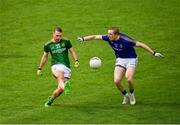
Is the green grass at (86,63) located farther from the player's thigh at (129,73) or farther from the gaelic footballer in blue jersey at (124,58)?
the player's thigh at (129,73)

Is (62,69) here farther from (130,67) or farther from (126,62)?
(130,67)

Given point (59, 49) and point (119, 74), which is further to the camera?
point (119, 74)

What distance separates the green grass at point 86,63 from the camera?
2233 cm

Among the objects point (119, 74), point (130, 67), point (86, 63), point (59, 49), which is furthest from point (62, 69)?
point (86, 63)

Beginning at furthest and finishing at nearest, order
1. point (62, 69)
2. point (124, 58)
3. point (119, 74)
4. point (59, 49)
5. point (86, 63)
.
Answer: point (86, 63)
point (124, 58)
point (119, 74)
point (59, 49)
point (62, 69)

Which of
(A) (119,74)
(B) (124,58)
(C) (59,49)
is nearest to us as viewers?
(C) (59,49)

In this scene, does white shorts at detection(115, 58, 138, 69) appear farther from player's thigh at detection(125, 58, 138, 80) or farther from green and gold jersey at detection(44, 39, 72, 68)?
green and gold jersey at detection(44, 39, 72, 68)

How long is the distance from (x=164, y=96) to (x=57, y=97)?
4.09 meters

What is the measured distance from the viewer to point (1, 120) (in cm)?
2133

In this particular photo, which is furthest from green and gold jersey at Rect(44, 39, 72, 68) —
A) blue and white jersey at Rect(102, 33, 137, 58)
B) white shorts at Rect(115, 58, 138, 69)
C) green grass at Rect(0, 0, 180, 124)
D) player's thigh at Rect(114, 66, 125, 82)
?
white shorts at Rect(115, 58, 138, 69)

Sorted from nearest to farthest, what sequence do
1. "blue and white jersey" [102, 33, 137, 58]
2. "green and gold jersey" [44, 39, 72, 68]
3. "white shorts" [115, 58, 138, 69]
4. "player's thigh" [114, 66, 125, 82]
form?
"green and gold jersey" [44, 39, 72, 68] < "blue and white jersey" [102, 33, 137, 58] < "player's thigh" [114, 66, 125, 82] < "white shorts" [115, 58, 138, 69]

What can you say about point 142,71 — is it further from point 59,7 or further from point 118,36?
point 59,7

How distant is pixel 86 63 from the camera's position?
1219 inches

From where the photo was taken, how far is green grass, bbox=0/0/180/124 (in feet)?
73.3
